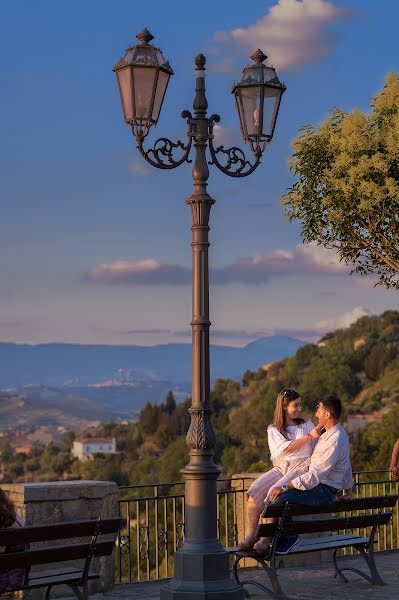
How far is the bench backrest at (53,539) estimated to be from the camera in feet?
22.6

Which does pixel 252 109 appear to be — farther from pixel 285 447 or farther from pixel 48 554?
pixel 48 554

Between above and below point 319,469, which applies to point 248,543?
below

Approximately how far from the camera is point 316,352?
121438 millimetres

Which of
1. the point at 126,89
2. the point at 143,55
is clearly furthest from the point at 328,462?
the point at 143,55

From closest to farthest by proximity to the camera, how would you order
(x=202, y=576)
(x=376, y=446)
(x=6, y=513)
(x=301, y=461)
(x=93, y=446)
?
1. (x=6, y=513)
2. (x=202, y=576)
3. (x=301, y=461)
4. (x=376, y=446)
5. (x=93, y=446)

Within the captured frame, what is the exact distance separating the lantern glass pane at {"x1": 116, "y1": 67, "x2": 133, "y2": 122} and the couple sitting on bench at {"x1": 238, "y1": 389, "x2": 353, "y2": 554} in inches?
106

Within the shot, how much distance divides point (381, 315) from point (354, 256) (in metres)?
116

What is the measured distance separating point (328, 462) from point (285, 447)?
0.38 metres

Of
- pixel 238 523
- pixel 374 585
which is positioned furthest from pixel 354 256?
pixel 374 585

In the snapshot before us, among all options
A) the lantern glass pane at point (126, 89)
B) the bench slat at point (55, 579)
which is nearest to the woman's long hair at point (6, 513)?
the bench slat at point (55, 579)

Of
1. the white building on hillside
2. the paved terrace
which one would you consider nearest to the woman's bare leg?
the paved terrace

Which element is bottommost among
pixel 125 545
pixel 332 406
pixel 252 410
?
pixel 125 545

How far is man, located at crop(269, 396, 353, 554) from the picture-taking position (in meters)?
8.88

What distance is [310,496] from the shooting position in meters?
8.91
